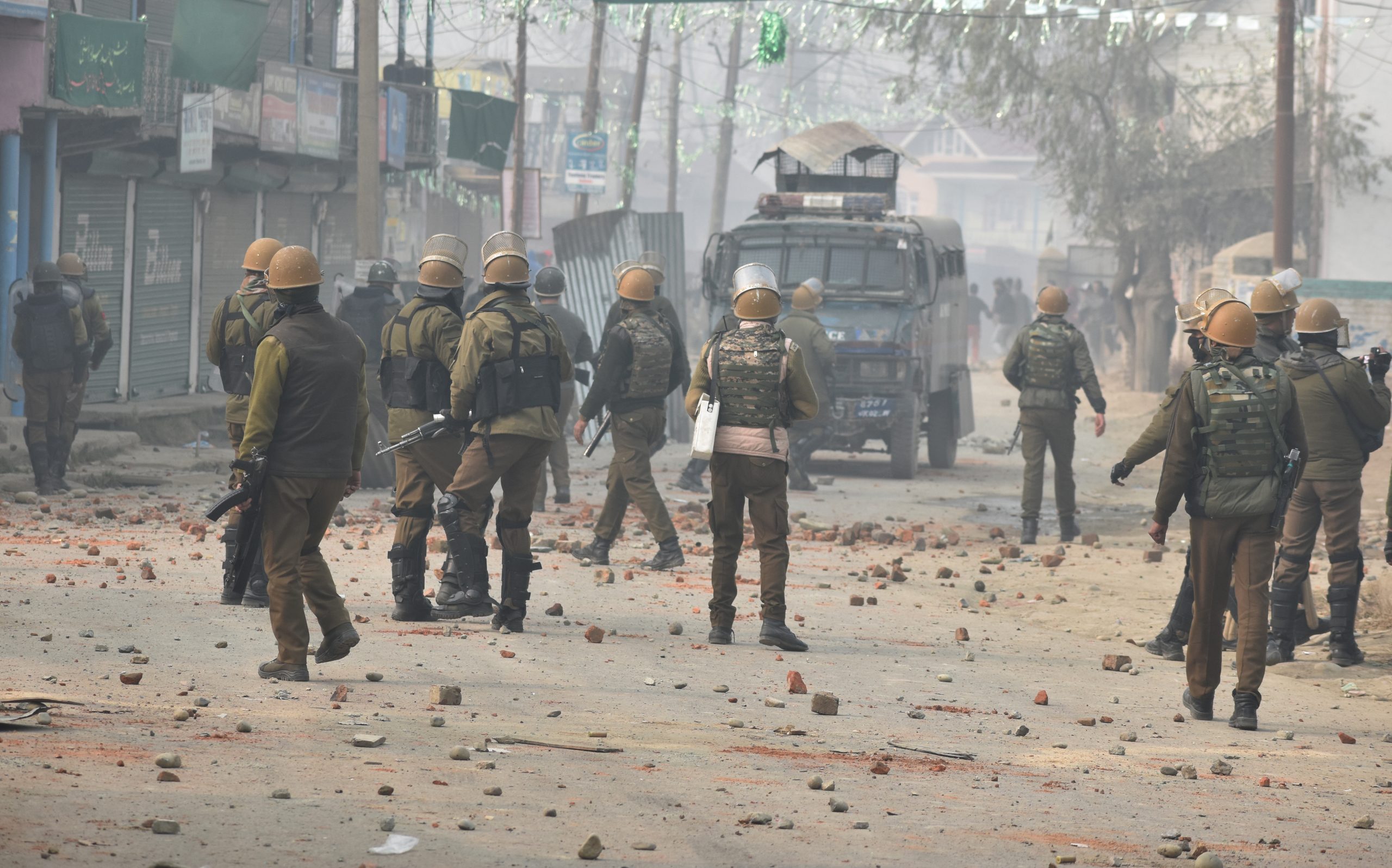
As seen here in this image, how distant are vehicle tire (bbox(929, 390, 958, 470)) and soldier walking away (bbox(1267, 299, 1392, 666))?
10.7 meters

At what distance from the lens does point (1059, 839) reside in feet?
17.7

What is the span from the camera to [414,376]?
8.81m

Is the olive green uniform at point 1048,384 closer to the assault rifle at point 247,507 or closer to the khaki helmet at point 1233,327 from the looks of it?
the khaki helmet at point 1233,327

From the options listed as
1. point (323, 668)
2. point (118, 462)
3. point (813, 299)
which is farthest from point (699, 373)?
point (118, 462)

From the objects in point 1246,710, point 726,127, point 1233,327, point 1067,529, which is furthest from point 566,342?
point 726,127

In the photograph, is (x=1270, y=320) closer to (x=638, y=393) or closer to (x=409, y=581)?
(x=638, y=393)

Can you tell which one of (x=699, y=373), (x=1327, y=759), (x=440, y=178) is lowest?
(x=1327, y=759)

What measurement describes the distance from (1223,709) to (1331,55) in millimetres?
23468

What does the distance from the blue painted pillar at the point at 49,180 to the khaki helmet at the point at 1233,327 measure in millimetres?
13993

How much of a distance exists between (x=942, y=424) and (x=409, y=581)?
39.1ft

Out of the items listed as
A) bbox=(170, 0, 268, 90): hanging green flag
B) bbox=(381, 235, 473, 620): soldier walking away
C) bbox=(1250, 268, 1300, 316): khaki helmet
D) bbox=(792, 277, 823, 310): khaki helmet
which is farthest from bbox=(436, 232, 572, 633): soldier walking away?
bbox=(170, 0, 268, 90): hanging green flag

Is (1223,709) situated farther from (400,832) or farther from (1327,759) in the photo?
(400,832)

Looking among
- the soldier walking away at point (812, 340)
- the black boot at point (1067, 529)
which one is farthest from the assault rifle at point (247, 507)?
the soldier walking away at point (812, 340)

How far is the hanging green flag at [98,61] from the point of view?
17.7 m
